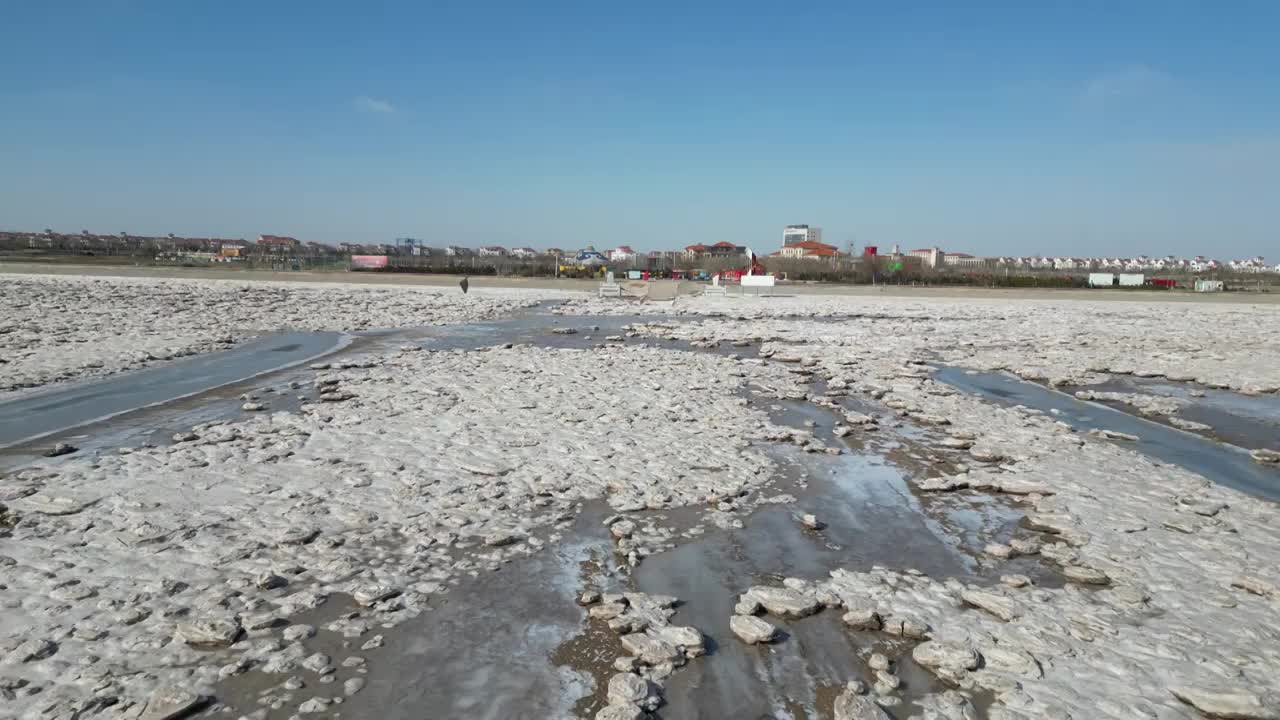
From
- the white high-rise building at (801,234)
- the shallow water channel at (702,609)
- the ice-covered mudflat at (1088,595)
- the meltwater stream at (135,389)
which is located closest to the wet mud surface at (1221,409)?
the ice-covered mudflat at (1088,595)

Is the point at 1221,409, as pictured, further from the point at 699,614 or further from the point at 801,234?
the point at 801,234

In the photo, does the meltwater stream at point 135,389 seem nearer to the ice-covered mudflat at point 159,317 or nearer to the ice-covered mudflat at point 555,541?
the ice-covered mudflat at point 159,317

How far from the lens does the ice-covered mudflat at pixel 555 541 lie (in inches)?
154

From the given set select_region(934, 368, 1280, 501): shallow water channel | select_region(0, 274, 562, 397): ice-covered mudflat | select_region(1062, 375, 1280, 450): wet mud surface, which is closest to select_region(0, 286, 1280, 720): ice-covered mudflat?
select_region(934, 368, 1280, 501): shallow water channel

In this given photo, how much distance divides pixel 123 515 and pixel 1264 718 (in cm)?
789

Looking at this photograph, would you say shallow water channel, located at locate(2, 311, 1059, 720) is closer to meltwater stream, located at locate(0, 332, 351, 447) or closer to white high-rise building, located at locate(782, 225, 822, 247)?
meltwater stream, located at locate(0, 332, 351, 447)

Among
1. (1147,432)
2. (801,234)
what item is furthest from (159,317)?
(801,234)

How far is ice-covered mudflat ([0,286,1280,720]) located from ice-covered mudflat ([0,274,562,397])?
21.7 ft

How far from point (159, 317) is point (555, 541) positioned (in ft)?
72.6

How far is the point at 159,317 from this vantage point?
2252 cm

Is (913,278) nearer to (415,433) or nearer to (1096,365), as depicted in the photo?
(1096,365)

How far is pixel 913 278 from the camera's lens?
6550cm

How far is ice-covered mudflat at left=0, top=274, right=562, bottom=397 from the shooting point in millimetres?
14258

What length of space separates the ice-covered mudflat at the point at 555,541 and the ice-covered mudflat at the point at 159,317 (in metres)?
6.61
